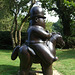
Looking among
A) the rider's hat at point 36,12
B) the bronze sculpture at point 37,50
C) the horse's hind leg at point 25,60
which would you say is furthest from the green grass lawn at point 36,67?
the rider's hat at point 36,12

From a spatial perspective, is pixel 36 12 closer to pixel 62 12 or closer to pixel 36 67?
pixel 36 67

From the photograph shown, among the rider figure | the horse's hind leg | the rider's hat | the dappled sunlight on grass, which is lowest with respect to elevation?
the dappled sunlight on grass

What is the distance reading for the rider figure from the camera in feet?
9.68

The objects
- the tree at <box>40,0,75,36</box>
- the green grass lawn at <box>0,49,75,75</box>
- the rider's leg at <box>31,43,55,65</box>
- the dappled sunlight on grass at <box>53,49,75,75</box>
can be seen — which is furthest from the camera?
the tree at <box>40,0,75,36</box>

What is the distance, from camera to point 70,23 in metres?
17.3

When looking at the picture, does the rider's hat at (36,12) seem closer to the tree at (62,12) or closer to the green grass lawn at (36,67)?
the green grass lawn at (36,67)

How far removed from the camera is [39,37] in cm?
315

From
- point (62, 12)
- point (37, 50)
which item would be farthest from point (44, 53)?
point (62, 12)

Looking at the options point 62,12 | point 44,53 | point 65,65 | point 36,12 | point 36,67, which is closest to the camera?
point 44,53

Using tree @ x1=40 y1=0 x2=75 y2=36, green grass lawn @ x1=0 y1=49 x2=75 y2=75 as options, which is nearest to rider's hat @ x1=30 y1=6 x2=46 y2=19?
green grass lawn @ x1=0 y1=49 x2=75 y2=75

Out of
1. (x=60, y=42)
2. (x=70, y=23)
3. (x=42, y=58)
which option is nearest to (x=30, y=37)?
(x=42, y=58)

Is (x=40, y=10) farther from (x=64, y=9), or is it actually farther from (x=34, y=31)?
(x=64, y=9)

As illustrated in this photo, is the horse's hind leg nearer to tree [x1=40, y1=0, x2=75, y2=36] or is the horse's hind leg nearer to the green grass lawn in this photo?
the green grass lawn

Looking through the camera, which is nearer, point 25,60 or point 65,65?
point 25,60
